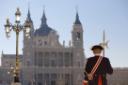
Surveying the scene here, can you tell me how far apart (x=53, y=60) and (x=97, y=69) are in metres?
92.3

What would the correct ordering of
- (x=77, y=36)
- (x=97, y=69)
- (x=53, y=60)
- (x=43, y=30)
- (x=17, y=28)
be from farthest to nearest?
(x=43, y=30) < (x=53, y=60) < (x=77, y=36) < (x=17, y=28) < (x=97, y=69)

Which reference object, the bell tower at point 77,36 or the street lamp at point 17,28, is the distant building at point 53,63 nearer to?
the bell tower at point 77,36

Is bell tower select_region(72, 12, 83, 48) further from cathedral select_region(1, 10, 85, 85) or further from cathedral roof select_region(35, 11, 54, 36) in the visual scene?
cathedral roof select_region(35, 11, 54, 36)

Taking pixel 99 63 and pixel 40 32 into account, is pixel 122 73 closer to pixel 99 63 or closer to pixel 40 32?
pixel 40 32

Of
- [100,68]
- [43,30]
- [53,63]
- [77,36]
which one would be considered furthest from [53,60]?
[100,68]

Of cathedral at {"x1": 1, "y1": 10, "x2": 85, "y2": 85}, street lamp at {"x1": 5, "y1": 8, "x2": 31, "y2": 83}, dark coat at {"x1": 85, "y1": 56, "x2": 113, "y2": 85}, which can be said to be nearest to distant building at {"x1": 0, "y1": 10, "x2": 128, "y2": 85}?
cathedral at {"x1": 1, "y1": 10, "x2": 85, "y2": 85}

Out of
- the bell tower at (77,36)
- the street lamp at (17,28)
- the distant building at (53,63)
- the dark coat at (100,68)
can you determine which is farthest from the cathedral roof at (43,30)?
the dark coat at (100,68)

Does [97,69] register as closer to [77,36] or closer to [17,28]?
[17,28]

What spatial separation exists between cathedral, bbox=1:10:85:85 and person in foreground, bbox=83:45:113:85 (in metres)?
86.4

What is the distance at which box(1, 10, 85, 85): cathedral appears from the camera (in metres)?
96.1

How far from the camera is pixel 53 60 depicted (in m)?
99.2

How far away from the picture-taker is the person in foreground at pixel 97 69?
7.03m

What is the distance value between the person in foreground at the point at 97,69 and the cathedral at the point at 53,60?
86407mm

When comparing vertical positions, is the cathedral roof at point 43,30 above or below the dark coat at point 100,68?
above
